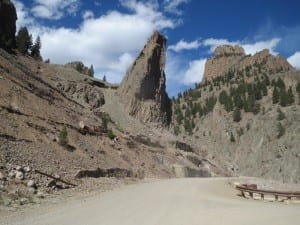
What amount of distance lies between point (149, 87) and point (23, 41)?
89.0 feet

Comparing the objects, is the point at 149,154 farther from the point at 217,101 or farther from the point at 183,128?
the point at 217,101

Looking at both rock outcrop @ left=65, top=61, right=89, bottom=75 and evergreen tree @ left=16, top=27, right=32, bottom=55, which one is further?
rock outcrop @ left=65, top=61, right=89, bottom=75

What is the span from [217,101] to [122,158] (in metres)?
130

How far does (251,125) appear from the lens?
449 feet

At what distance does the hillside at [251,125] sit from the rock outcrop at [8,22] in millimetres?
47117

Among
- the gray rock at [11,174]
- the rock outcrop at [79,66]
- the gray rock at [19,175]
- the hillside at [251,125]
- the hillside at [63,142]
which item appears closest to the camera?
the gray rock at [11,174]

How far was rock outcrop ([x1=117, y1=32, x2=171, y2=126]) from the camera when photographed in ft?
253

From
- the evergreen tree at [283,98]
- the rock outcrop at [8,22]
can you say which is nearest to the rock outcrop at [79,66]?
the rock outcrop at [8,22]

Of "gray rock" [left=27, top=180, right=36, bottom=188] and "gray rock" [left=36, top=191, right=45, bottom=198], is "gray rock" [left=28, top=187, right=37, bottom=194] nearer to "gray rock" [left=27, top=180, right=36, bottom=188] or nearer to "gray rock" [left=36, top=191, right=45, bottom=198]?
"gray rock" [left=36, top=191, right=45, bottom=198]

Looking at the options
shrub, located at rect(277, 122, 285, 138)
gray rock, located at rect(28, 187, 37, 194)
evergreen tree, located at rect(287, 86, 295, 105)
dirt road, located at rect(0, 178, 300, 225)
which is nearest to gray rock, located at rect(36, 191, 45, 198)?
gray rock, located at rect(28, 187, 37, 194)

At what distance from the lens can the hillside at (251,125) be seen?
10909 cm

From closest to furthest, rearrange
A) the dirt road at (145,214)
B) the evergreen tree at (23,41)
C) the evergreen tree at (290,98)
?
1. the dirt road at (145,214)
2. the evergreen tree at (23,41)
3. the evergreen tree at (290,98)

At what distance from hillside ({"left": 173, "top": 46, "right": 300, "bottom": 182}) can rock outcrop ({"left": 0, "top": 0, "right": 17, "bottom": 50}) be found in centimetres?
4712

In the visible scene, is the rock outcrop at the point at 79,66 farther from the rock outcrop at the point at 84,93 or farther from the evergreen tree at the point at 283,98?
the evergreen tree at the point at 283,98
